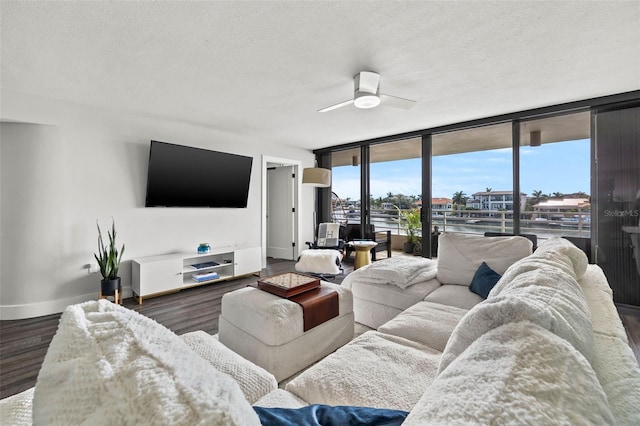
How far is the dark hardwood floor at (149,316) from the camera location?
205cm

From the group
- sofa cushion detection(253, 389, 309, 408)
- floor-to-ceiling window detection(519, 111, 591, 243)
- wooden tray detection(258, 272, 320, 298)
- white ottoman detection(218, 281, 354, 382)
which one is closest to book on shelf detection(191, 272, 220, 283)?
white ottoman detection(218, 281, 354, 382)

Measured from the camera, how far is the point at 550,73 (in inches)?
106

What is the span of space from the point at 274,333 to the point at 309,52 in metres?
2.05

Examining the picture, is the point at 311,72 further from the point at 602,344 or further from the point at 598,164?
the point at 598,164

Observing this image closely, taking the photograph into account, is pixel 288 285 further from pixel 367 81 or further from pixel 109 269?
pixel 109 269

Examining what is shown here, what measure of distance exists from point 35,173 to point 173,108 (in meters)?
1.56

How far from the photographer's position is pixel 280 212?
6.28 meters

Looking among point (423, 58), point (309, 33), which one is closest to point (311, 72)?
point (309, 33)

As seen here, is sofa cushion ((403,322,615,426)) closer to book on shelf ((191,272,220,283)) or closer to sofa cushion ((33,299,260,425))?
sofa cushion ((33,299,260,425))

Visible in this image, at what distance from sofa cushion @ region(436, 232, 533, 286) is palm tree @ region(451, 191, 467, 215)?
198 cm

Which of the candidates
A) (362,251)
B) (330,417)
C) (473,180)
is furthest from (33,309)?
(473,180)

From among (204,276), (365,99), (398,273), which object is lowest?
(204,276)

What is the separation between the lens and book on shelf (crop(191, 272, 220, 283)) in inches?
155

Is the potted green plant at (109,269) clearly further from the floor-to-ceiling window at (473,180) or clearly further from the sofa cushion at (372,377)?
the floor-to-ceiling window at (473,180)
